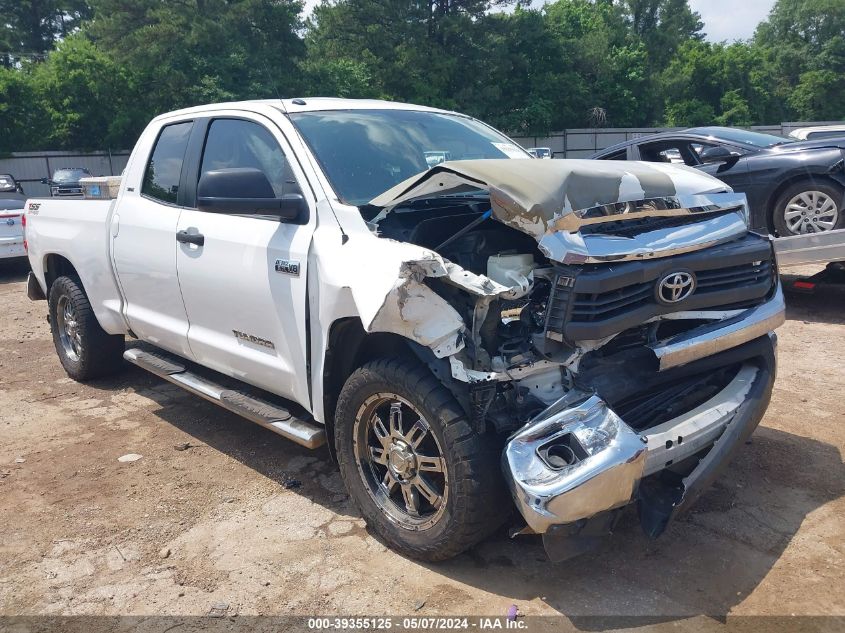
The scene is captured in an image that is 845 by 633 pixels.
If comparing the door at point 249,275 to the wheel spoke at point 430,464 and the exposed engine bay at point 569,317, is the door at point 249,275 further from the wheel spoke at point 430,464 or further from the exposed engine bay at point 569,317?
the wheel spoke at point 430,464

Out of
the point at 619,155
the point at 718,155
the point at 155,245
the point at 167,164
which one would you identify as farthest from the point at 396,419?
the point at 619,155

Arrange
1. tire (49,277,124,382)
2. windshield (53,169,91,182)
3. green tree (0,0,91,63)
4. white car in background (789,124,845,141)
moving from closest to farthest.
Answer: tire (49,277,124,382) → white car in background (789,124,845,141) → windshield (53,169,91,182) → green tree (0,0,91,63)

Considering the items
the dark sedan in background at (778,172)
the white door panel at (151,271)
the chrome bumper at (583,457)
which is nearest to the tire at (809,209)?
the dark sedan in background at (778,172)

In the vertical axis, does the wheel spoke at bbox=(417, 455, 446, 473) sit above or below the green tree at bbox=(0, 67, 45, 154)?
below

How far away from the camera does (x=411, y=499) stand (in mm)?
3316

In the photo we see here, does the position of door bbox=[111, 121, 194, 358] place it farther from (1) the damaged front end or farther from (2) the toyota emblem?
(2) the toyota emblem

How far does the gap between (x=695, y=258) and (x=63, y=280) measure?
199 inches

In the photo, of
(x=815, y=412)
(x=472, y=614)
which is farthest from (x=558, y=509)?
(x=815, y=412)

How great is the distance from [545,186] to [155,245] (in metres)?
2.74

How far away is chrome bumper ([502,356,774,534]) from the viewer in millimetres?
2674

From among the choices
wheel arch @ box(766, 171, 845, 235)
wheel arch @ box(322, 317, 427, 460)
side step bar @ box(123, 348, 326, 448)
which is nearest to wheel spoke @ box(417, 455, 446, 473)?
wheel arch @ box(322, 317, 427, 460)

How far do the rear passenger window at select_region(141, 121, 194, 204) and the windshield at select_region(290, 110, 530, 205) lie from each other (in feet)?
3.62

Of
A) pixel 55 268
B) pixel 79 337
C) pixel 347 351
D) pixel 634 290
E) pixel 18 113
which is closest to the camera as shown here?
pixel 634 290

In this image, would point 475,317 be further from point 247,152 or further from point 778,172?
point 778,172
